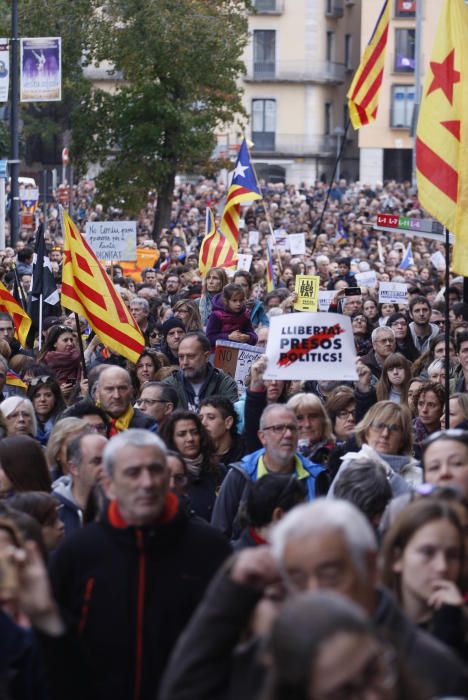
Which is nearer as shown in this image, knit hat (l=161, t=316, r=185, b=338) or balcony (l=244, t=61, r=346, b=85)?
knit hat (l=161, t=316, r=185, b=338)

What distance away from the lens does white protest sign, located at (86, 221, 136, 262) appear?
1677 centimetres

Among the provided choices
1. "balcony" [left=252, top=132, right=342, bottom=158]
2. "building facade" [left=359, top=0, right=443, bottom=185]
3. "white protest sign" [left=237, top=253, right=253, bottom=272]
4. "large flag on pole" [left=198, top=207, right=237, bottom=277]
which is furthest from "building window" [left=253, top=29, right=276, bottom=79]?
"large flag on pole" [left=198, top=207, right=237, bottom=277]

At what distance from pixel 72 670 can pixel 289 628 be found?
3.88ft

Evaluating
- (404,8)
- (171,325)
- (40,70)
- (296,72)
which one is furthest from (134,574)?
(296,72)

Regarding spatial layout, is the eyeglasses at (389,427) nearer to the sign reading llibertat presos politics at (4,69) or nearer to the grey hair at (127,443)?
the grey hair at (127,443)

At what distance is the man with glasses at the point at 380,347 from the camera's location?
12.2 m

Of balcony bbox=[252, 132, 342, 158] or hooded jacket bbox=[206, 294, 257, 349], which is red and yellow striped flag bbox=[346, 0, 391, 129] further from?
balcony bbox=[252, 132, 342, 158]

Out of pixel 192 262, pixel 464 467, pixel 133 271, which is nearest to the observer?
pixel 464 467

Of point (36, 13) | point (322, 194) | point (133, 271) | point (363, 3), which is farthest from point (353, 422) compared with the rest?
point (363, 3)

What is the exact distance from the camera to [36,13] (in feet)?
105

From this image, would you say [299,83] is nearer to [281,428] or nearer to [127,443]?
[281,428]

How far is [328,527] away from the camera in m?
3.64

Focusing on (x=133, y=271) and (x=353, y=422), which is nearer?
(x=353, y=422)

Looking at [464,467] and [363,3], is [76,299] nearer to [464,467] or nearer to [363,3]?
[464,467]
